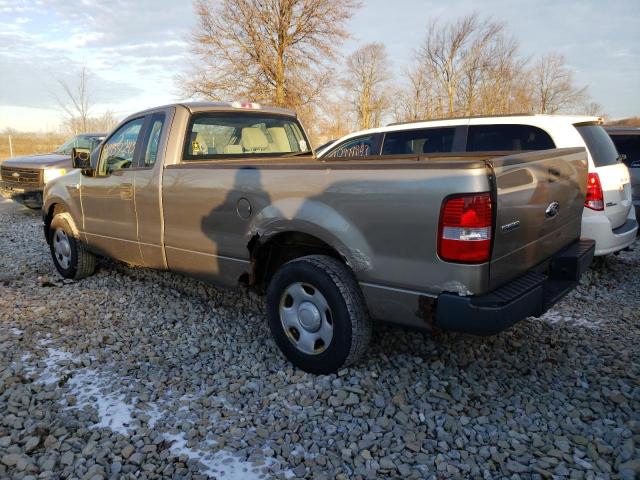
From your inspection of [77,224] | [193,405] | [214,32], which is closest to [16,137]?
[214,32]

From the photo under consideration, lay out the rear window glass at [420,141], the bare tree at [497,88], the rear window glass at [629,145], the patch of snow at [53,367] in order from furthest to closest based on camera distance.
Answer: the bare tree at [497,88]
the rear window glass at [629,145]
the rear window glass at [420,141]
the patch of snow at [53,367]

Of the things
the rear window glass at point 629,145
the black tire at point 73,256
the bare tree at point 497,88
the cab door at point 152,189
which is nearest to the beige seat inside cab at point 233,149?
the cab door at point 152,189

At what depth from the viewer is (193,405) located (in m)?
2.88

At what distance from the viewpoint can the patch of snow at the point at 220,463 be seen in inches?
90.2

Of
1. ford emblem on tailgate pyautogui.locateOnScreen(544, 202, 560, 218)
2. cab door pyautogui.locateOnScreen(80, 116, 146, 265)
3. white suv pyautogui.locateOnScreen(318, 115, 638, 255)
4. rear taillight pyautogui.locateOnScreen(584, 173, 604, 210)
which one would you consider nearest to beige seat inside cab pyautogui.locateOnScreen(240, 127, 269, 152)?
cab door pyautogui.locateOnScreen(80, 116, 146, 265)

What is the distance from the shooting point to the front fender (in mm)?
2787

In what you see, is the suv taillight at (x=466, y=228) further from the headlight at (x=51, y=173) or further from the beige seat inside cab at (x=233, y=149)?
the headlight at (x=51, y=173)

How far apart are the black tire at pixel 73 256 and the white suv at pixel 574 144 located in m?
3.71

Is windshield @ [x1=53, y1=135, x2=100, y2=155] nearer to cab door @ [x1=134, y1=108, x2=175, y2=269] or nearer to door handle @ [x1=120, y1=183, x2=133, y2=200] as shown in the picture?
door handle @ [x1=120, y1=183, x2=133, y2=200]

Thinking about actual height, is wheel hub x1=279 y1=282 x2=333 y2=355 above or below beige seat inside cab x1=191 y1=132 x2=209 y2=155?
below

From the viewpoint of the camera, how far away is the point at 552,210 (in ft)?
10.0

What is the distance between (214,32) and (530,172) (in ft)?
68.7

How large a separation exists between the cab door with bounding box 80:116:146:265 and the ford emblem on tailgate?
11.1ft

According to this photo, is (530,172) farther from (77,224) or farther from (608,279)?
(77,224)
